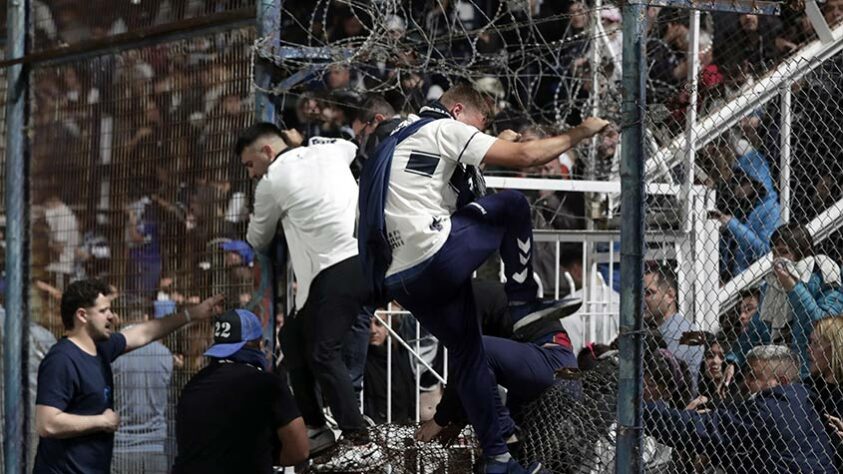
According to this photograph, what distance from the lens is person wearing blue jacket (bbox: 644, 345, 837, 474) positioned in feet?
22.5

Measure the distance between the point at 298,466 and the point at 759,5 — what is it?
3641 millimetres

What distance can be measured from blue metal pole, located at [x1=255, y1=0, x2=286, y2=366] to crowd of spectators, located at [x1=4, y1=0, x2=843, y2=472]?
18 cm

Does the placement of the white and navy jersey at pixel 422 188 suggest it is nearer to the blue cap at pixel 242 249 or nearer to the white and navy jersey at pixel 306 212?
the white and navy jersey at pixel 306 212

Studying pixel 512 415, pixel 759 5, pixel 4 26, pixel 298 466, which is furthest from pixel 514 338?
pixel 4 26

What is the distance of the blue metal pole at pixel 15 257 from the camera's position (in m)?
10.4

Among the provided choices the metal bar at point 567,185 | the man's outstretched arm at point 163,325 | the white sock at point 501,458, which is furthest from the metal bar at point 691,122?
the man's outstretched arm at point 163,325

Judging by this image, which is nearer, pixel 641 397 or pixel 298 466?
pixel 641 397

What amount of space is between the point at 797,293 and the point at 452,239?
5.71 ft

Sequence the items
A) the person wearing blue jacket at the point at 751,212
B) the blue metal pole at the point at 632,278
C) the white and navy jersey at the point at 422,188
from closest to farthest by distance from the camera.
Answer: the blue metal pole at the point at 632,278 → the white and navy jersey at the point at 422,188 → the person wearing blue jacket at the point at 751,212

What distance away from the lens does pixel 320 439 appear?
836cm

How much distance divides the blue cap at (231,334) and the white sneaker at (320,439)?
0.74m

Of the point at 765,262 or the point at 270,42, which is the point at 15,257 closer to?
the point at 270,42

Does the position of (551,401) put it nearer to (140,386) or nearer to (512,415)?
(512,415)

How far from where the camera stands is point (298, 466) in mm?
8469
